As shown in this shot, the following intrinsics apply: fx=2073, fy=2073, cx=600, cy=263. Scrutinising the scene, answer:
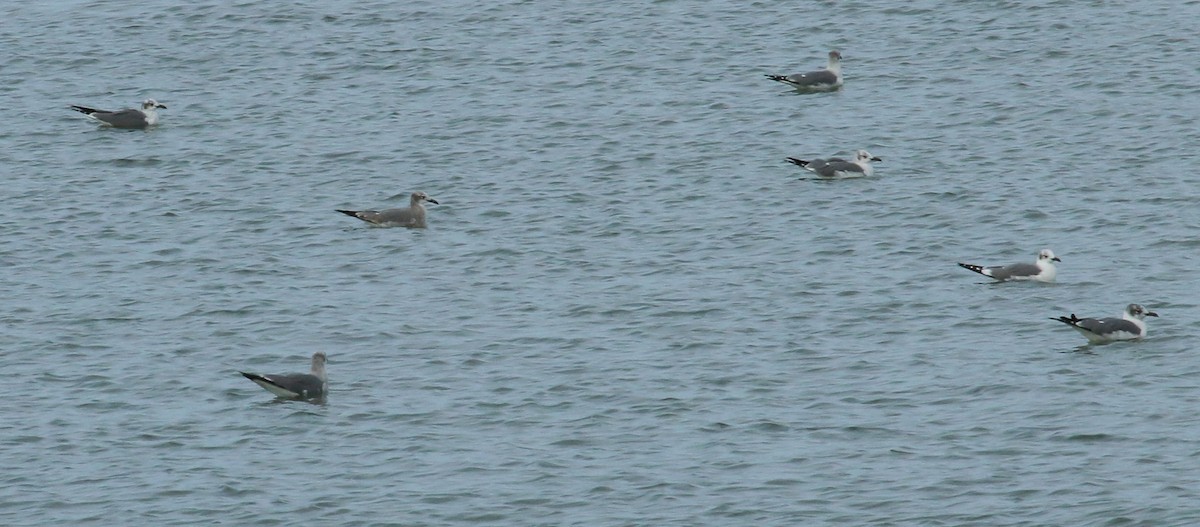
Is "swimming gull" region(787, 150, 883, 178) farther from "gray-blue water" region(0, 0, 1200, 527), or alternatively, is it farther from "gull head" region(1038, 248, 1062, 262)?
"gull head" region(1038, 248, 1062, 262)

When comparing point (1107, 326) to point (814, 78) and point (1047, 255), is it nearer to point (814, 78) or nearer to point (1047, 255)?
point (1047, 255)

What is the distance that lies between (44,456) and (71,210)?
36.6 feet

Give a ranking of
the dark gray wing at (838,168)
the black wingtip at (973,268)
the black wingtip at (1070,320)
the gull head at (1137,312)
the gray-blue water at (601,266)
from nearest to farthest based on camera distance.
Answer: the gray-blue water at (601,266), the black wingtip at (1070,320), the gull head at (1137,312), the black wingtip at (973,268), the dark gray wing at (838,168)

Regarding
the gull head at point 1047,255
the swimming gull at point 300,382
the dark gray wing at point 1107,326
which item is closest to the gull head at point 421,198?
the swimming gull at point 300,382

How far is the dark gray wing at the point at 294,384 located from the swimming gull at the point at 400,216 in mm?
7596

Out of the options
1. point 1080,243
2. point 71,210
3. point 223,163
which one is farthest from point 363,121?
point 1080,243

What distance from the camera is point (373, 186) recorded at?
31.9 m

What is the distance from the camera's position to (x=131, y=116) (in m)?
35.7

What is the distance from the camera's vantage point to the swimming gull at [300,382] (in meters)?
21.7

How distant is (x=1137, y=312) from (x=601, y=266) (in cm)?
722

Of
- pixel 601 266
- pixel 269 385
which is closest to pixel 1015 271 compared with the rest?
pixel 601 266

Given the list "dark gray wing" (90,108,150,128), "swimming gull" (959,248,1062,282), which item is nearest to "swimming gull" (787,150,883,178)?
"swimming gull" (959,248,1062,282)

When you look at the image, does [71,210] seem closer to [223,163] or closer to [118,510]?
[223,163]

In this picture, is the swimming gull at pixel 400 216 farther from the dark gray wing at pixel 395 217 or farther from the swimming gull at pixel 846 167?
the swimming gull at pixel 846 167
